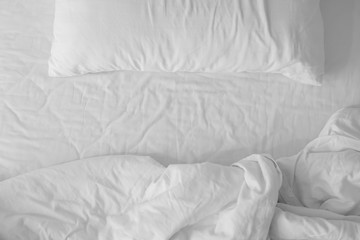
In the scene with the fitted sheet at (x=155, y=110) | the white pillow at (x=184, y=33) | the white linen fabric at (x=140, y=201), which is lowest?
the white linen fabric at (x=140, y=201)

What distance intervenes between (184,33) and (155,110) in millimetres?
215

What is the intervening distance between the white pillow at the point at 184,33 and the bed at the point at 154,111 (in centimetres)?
7

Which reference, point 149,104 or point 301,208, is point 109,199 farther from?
point 301,208

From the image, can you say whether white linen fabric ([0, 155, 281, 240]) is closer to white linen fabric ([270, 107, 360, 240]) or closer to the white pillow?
white linen fabric ([270, 107, 360, 240])

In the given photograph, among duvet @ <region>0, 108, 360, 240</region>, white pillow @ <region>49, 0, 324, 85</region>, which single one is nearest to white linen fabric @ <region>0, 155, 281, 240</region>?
duvet @ <region>0, 108, 360, 240</region>

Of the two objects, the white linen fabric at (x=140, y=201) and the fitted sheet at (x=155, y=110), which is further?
the fitted sheet at (x=155, y=110)

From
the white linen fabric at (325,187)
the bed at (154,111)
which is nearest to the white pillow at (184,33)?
the bed at (154,111)

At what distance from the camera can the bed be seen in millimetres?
1102

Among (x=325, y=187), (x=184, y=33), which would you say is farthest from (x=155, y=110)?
(x=325, y=187)

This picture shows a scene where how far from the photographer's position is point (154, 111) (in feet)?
3.76

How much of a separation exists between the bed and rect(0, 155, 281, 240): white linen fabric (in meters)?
0.04

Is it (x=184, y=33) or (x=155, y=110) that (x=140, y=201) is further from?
(x=184, y=33)

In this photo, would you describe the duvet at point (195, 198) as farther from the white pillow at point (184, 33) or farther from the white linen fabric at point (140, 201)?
the white pillow at point (184, 33)

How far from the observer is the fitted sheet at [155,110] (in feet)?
3.63
